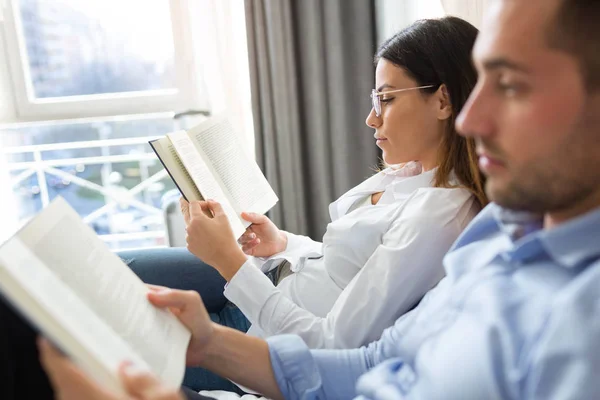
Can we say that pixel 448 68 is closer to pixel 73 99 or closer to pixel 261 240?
pixel 261 240

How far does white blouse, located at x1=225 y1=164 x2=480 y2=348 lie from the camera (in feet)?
3.60

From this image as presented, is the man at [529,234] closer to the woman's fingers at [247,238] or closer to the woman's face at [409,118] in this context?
the woman's face at [409,118]

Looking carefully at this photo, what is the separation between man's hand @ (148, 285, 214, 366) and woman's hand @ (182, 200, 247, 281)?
0.24 metres

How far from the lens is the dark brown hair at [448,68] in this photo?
4.03 ft

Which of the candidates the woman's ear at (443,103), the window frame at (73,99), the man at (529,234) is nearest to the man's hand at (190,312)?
the man at (529,234)

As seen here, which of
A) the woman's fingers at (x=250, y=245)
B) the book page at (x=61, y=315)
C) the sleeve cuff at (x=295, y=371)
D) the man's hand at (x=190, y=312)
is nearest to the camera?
the book page at (x=61, y=315)

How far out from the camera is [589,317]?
1.99 feet

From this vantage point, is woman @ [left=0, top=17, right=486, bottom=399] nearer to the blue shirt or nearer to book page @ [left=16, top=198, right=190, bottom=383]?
the blue shirt

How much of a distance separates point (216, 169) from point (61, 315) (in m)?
0.82

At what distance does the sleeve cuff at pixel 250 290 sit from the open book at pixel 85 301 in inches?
11.5

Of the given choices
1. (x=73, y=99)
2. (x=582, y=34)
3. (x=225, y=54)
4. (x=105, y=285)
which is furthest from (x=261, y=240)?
(x=73, y=99)

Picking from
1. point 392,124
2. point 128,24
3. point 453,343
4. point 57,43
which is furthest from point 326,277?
point 57,43

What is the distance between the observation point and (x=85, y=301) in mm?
681

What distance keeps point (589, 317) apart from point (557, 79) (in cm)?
27
